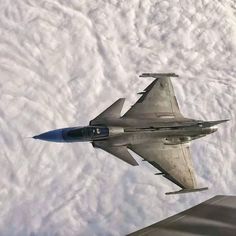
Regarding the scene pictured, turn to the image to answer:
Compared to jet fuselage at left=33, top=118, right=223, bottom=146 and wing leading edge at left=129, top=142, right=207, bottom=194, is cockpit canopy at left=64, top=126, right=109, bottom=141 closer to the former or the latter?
jet fuselage at left=33, top=118, right=223, bottom=146

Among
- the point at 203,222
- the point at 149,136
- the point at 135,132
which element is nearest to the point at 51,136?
the point at 135,132

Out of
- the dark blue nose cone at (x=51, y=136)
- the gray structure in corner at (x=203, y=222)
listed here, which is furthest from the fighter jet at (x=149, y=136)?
the gray structure in corner at (x=203, y=222)

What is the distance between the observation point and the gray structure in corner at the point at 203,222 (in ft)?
40.4

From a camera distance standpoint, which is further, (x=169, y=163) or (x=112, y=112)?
(x=112, y=112)

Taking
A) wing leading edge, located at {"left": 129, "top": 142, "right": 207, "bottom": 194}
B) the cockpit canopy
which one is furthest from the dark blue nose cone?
wing leading edge, located at {"left": 129, "top": 142, "right": 207, "bottom": 194}

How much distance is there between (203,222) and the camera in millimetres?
12609

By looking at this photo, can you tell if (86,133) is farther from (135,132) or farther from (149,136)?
(149,136)

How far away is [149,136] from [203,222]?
3.35 metres

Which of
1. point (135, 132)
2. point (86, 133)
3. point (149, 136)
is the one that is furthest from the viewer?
point (149, 136)

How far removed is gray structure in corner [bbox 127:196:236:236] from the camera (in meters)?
12.3

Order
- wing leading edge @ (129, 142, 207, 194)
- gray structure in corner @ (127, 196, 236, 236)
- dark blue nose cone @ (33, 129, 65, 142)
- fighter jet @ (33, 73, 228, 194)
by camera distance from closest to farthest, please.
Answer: dark blue nose cone @ (33, 129, 65, 142), fighter jet @ (33, 73, 228, 194), gray structure in corner @ (127, 196, 236, 236), wing leading edge @ (129, 142, 207, 194)

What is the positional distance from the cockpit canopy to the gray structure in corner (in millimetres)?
3465

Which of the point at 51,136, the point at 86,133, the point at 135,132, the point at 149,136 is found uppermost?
the point at 51,136

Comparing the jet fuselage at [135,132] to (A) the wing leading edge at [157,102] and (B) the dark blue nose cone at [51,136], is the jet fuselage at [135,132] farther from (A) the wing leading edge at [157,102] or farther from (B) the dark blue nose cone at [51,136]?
(A) the wing leading edge at [157,102]
